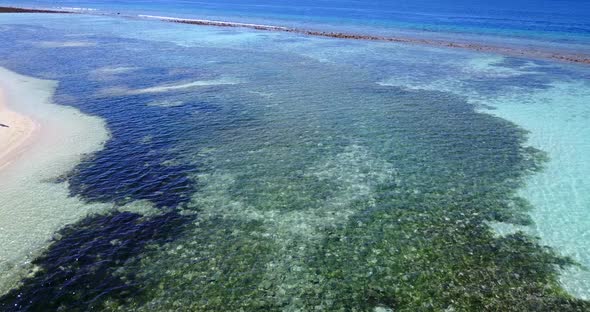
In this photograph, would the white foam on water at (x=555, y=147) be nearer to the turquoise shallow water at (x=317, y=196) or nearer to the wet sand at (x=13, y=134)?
the turquoise shallow water at (x=317, y=196)

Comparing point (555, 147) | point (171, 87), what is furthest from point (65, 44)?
point (555, 147)

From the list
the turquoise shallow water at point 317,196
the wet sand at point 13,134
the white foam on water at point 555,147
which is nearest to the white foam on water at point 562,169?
the white foam on water at point 555,147

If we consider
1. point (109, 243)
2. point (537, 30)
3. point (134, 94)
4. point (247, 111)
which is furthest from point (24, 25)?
point (537, 30)

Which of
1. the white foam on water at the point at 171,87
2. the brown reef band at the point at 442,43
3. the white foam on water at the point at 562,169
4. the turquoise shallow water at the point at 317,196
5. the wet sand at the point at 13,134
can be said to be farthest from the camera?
the brown reef band at the point at 442,43

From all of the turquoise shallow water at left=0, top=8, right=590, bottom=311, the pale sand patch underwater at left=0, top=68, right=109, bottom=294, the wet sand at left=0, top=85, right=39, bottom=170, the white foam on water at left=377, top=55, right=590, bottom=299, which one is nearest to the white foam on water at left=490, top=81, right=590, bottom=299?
the white foam on water at left=377, top=55, right=590, bottom=299

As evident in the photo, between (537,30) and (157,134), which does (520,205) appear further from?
(537,30)
